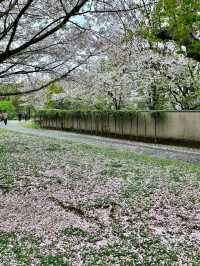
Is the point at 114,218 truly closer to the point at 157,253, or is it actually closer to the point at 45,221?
the point at 45,221

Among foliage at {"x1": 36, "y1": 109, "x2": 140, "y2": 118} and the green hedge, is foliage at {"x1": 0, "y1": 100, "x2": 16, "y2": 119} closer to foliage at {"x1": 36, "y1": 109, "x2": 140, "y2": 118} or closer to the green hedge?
foliage at {"x1": 36, "y1": 109, "x2": 140, "y2": 118}

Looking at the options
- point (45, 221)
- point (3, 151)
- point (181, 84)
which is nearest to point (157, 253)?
point (45, 221)

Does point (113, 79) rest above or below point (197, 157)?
above

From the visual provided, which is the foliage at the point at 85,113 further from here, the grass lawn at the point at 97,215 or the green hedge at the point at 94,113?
the grass lawn at the point at 97,215

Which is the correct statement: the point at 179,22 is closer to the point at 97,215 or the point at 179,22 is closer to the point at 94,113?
the point at 97,215

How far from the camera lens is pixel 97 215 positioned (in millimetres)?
7723

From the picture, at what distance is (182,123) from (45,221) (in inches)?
633

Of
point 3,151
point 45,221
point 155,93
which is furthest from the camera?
point 155,93

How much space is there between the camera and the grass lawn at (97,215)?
5.82 m

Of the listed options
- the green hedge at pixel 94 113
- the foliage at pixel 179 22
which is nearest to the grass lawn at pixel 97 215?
the foliage at pixel 179 22

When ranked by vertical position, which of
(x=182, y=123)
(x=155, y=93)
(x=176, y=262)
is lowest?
(x=176, y=262)

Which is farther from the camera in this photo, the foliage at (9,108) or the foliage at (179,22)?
the foliage at (9,108)

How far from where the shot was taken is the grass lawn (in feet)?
19.1

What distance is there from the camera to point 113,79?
1152 inches
